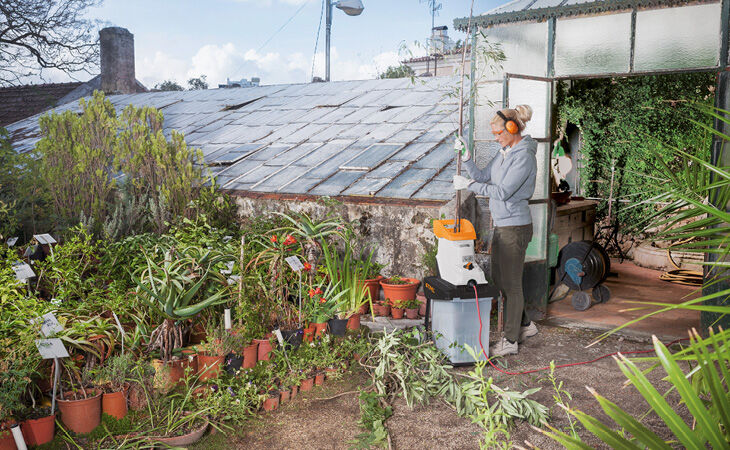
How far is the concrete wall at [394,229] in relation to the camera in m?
6.00

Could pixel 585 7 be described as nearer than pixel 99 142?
Yes

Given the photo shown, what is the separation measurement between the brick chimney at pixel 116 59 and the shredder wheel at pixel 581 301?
1261 cm

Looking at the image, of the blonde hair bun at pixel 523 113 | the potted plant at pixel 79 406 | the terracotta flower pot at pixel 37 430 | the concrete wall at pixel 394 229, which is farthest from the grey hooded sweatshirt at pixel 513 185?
the terracotta flower pot at pixel 37 430

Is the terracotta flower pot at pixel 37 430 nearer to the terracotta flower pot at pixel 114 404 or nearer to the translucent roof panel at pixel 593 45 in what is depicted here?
the terracotta flower pot at pixel 114 404

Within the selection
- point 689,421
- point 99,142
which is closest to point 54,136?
point 99,142

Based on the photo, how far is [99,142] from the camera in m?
A: 6.86

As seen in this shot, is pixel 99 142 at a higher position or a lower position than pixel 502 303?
higher

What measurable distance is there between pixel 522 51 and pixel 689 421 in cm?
369

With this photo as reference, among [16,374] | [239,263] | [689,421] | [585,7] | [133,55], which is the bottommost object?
[689,421]

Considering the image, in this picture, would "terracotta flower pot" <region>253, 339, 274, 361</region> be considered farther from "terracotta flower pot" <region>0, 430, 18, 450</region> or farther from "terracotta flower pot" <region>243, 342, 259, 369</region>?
"terracotta flower pot" <region>0, 430, 18, 450</region>

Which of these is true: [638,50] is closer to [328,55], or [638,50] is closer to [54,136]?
[54,136]

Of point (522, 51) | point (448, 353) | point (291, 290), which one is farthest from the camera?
point (522, 51)

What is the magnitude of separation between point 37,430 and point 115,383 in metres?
0.43

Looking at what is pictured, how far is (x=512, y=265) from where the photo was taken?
462cm
